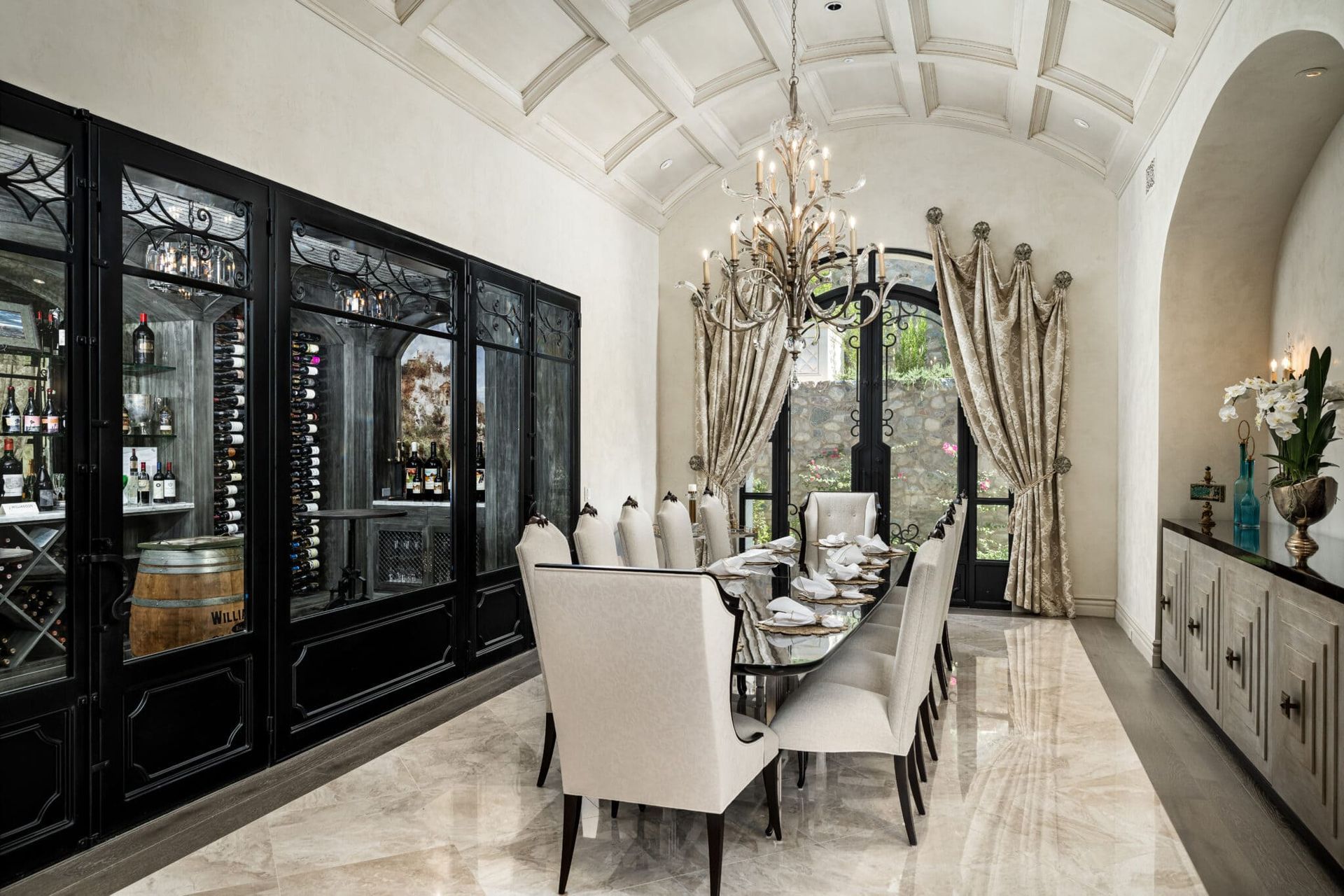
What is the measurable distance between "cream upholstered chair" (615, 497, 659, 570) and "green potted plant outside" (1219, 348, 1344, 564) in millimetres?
2628

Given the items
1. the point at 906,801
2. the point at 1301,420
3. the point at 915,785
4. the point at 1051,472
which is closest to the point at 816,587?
the point at 915,785

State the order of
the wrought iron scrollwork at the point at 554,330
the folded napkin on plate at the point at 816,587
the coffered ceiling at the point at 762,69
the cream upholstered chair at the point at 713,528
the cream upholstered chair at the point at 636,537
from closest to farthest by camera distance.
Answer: the folded napkin on plate at the point at 816,587
the cream upholstered chair at the point at 636,537
the coffered ceiling at the point at 762,69
the cream upholstered chair at the point at 713,528
the wrought iron scrollwork at the point at 554,330

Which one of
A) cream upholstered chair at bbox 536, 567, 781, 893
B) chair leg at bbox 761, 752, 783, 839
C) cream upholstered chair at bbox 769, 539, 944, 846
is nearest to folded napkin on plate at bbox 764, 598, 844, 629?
cream upholstered chair at bbox 769, 539, 944, 846

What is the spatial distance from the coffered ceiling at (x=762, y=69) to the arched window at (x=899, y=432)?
1.33 m

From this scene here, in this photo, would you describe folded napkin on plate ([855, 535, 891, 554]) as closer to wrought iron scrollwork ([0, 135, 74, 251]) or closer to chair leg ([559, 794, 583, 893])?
chair leg ([559, 794, 583, 893])

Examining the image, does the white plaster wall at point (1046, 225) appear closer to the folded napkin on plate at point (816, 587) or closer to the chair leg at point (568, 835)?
the folded napkin on plate at point (816, 587)

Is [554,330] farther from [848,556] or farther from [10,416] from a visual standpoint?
[10,416]

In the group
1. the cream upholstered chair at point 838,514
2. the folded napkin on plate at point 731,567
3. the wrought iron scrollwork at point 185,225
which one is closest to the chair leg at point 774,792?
the folded napkin on plate at point 731,567

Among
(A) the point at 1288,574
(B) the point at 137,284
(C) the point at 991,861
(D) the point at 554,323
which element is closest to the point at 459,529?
(D) the point at 554,323

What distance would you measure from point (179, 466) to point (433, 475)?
1534mm

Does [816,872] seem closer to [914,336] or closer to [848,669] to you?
[848,669]

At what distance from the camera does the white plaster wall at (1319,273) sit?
13.3 feet

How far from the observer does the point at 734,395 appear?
24.3ft

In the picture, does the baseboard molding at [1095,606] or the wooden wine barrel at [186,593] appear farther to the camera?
the baseboard molding at [1095,606]
